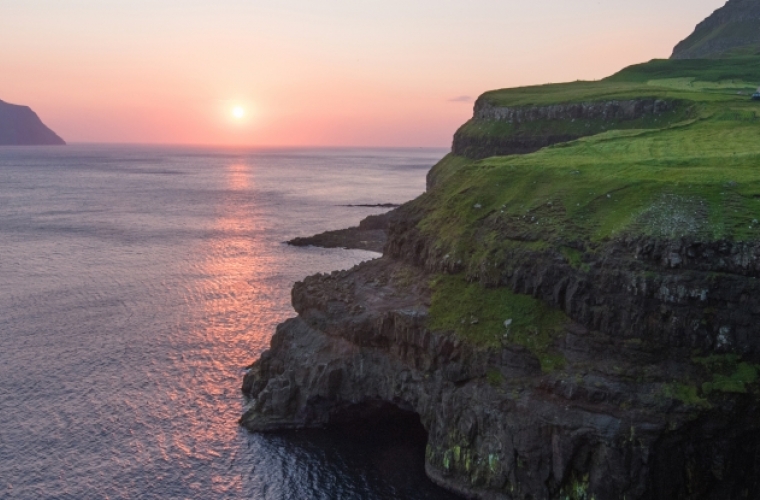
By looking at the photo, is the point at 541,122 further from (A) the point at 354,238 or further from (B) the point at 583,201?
(B) the point at 583,201

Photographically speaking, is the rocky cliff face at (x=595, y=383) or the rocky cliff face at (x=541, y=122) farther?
the rocky cliff face at (x=541, y=122)

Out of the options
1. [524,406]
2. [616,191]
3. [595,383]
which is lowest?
[524,406]

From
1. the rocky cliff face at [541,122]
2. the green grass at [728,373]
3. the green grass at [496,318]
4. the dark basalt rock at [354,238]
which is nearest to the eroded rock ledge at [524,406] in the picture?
the green grass at [728,373]

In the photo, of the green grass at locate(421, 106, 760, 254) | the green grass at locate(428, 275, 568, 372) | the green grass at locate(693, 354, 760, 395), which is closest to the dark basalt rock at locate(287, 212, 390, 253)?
the green grass at locate(421, 106, 760, 254)

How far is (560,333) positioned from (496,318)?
15.5 feet

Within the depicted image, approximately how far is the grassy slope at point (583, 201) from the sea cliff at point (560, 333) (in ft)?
0.51

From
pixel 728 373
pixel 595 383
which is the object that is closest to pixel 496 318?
→ pixel 595 383

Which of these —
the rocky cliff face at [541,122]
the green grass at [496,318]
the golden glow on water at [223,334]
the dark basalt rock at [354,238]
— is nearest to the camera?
the green grass at [496,318]

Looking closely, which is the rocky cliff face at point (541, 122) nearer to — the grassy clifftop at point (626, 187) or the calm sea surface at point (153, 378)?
the grassy clifftop at point (626, 187)

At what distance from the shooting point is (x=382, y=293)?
5394 centimetres

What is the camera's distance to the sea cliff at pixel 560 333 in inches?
1436

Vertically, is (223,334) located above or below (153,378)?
above

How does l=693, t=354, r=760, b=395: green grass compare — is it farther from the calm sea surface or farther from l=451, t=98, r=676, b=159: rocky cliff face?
l=451, t=98, r=676, b=159: rocky cliff face

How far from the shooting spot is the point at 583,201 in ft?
157
